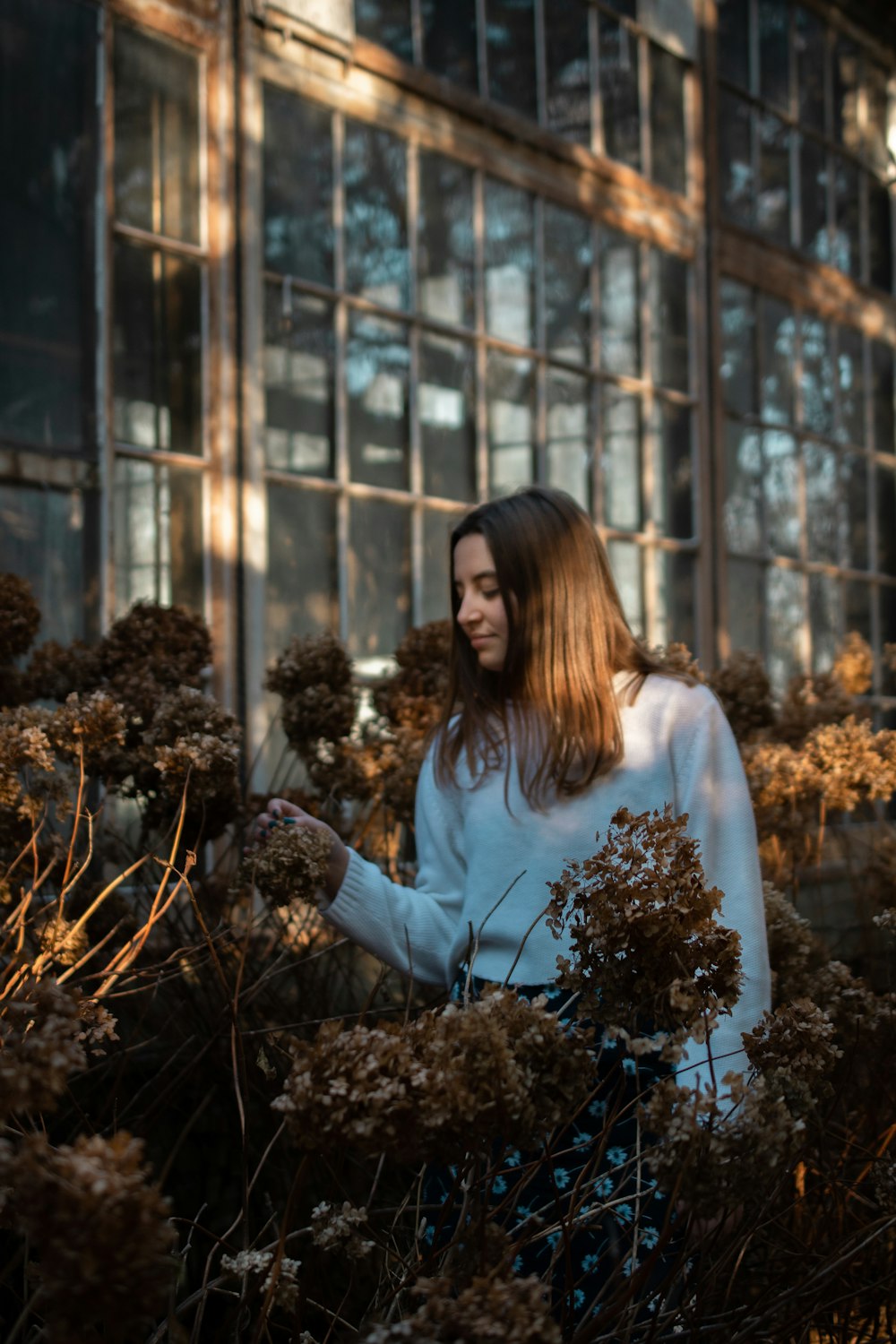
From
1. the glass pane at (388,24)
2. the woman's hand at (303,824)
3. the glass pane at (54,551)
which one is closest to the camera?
the woman's hand at (303,824)

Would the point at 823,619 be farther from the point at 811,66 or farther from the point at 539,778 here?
the point at 539,778

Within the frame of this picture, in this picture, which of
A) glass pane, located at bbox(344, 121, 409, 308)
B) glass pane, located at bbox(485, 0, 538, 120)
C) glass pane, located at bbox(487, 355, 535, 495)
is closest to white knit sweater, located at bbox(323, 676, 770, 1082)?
glass pane, located at bbox(344, 121, 409, 308)

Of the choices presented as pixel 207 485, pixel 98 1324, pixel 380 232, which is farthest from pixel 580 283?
pixel 98 1324

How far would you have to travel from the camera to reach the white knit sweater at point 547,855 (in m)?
1.87

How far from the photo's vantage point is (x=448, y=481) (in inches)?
168

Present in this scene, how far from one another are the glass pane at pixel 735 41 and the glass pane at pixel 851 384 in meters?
1.30

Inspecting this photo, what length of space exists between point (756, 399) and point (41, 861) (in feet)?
15.0

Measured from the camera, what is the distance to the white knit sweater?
187 cm

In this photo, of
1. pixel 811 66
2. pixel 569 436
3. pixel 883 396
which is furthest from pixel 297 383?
pixel 883 396

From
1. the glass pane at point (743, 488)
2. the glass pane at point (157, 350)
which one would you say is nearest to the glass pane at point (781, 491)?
the glass pane at point (743, 488)

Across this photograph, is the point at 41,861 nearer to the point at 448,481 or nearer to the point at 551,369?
the point at 448,481

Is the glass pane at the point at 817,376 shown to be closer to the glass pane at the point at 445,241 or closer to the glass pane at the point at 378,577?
the glass pane at the point at 445,241

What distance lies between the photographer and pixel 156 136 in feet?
11.4

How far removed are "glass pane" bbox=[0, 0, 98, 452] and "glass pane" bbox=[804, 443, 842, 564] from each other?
3789mm
